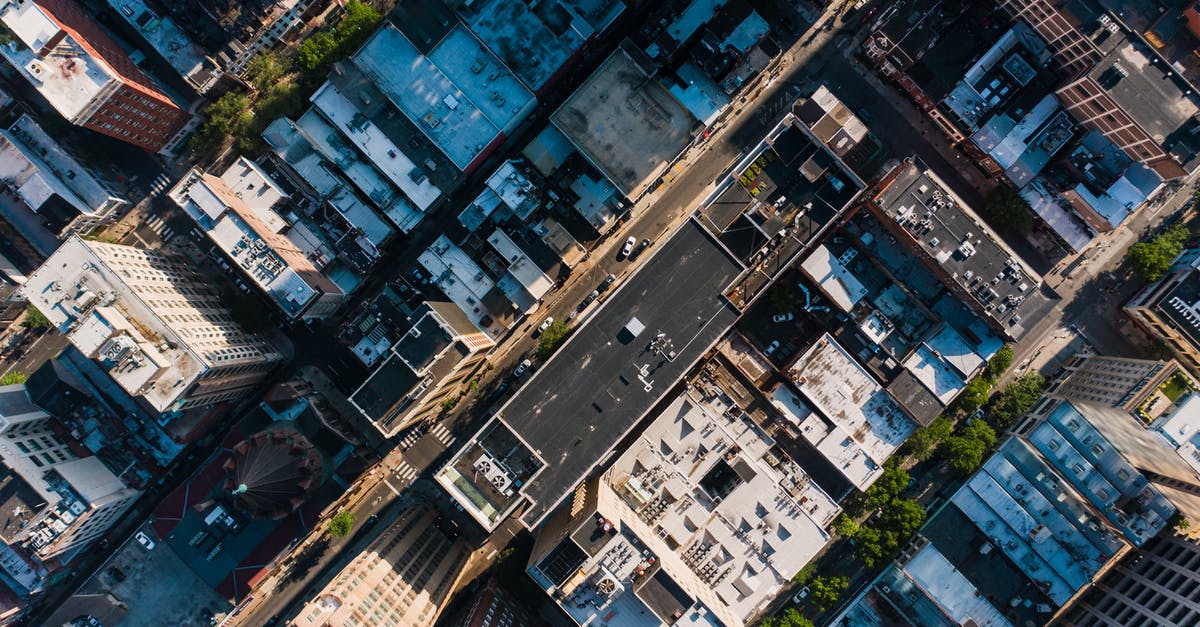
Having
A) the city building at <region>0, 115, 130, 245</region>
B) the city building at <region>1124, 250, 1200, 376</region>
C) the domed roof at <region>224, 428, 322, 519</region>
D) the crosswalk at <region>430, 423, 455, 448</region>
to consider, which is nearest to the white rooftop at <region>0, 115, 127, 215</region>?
the city building at <region>0, 115, 130, 245</region>

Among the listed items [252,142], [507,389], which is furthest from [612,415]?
[252,142]

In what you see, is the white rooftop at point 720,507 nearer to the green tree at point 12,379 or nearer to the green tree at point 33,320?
the green tree at point 12,379

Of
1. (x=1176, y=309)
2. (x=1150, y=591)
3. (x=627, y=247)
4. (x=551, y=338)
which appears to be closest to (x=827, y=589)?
(x=1150, y=591)

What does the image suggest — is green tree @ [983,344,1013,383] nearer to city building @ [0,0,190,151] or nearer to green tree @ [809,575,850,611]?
green tree @ [809,575,850,611]

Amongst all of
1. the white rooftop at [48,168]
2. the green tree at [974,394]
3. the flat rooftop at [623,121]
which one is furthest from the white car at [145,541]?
the green tree at [974,394]

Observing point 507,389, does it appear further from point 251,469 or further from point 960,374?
point 960,374
